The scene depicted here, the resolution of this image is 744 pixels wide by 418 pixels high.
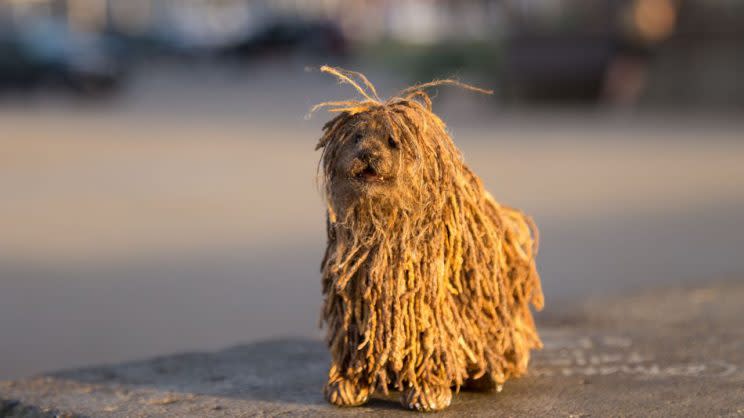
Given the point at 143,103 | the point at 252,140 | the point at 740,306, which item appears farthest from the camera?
the point at 143,103

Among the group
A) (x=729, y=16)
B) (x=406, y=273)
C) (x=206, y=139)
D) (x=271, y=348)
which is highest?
(x=729, y=16)

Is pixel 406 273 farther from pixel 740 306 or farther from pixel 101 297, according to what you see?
pixel 101 297

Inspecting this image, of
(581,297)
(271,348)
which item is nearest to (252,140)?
(581,297)

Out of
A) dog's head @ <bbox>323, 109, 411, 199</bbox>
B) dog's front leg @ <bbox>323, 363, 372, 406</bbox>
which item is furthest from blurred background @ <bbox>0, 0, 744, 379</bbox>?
dog's front leg @ <bbox>323, 363, 372, 406</bbox>

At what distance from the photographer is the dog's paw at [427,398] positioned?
365 cm

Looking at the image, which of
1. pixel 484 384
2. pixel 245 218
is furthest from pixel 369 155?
pixel 245 218

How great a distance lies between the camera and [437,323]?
366cm

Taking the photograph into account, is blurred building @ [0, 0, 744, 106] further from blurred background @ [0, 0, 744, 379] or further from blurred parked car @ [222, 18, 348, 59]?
blurred parked car @ [222, 18, 348, 59]

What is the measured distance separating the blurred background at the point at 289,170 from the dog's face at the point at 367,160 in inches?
20.1

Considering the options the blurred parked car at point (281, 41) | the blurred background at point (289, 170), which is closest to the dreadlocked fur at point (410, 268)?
the blurred background at point (289, 170)

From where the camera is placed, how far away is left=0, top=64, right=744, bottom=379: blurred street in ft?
21.7

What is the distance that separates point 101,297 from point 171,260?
1077 mm

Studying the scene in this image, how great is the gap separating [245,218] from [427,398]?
644cm

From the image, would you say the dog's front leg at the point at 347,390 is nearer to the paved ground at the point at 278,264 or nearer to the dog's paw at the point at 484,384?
the paved ground at the point at 278,264
